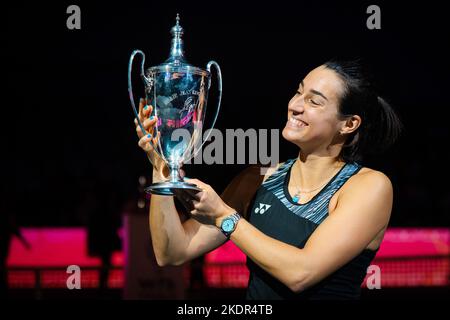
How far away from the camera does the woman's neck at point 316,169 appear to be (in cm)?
198

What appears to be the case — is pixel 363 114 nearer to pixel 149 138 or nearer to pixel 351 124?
pixel 351 124

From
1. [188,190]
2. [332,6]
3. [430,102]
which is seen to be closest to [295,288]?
[188,190]

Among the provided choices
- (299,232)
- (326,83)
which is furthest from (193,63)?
(299,232)

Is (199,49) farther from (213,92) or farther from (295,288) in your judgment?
(295,288)

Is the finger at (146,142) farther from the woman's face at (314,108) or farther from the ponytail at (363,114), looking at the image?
the ponytail at (363,114)

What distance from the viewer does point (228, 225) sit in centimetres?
174

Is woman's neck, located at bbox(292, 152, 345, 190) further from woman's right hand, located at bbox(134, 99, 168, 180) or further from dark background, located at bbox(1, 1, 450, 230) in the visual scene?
dark background, located at bbox(1, 1, 450, 230)

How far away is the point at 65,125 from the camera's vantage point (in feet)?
22.2

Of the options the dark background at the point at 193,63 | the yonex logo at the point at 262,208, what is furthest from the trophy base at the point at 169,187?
the dark background at the point at 193,63

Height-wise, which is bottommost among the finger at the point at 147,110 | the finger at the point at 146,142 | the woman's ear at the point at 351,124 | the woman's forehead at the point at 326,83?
the finger at the point at 146,142

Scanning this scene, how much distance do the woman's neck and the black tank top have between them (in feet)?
0.10

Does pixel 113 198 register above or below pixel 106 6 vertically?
below

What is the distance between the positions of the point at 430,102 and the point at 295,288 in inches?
183

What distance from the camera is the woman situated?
1726 millimetres
